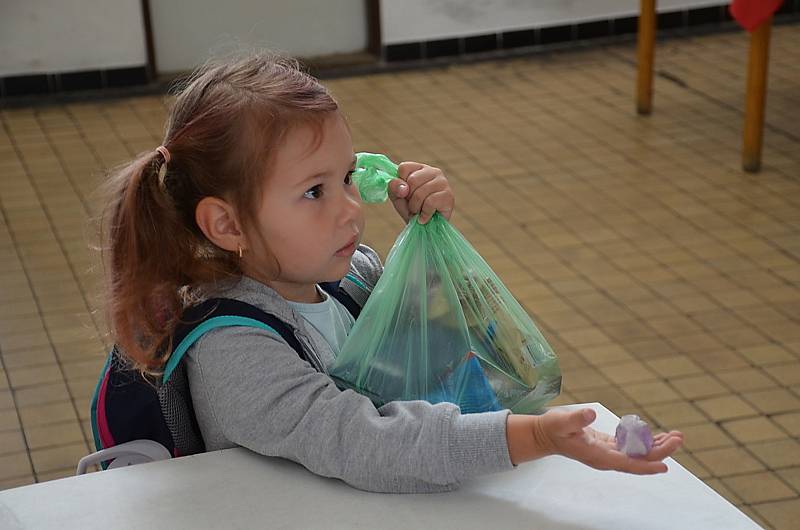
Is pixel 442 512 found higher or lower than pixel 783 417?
higher

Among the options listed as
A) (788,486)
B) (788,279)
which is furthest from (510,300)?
(788,279)

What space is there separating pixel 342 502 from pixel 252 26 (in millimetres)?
4368

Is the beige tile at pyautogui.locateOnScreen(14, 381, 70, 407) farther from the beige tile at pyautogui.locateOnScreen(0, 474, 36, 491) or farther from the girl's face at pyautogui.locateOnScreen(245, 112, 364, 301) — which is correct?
the girl's face at pyautogui.locateOnScreen(245, 112, 364, 301)

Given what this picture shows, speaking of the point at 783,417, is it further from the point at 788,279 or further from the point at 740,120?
the point at 740,120

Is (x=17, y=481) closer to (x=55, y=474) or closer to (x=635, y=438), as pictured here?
(x=55, y=474)

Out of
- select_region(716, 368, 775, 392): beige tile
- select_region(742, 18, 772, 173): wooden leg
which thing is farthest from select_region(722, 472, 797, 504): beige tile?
select_region(742, 18, 772, 173): wooden leg

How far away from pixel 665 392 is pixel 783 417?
10.2 inches

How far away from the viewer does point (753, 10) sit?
148 inches

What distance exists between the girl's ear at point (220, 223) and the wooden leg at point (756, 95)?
3.03 metres

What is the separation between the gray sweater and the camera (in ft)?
3.52

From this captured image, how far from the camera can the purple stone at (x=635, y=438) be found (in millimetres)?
1027

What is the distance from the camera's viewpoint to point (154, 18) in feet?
16.8

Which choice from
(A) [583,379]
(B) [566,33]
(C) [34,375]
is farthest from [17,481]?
(B) [566,33]

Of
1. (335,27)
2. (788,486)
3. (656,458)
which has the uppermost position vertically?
(656,458)
